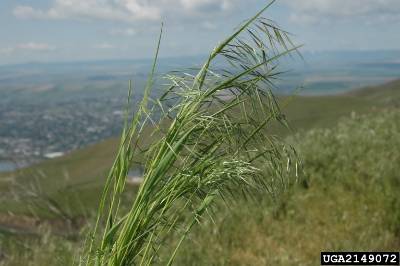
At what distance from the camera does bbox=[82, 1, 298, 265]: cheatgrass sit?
321 cm

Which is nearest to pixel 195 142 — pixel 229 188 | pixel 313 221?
pixel 229 188

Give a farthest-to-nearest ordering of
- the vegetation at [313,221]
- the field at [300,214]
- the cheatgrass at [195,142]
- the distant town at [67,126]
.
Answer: the distant town at [67,126], the vegetation at [313,221], the field at [300,214], the cheatgrass at [195,142]

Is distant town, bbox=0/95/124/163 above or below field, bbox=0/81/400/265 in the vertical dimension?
below

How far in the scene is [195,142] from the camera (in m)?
3.35

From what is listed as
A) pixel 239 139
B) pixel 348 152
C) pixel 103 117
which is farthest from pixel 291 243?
pixel 103 117

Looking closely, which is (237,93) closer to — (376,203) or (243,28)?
(243,28)

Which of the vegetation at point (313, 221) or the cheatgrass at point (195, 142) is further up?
the cheatgrass at point (195, 142)

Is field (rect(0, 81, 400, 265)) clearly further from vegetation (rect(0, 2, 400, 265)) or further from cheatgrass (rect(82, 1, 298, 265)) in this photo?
cheatgrass (rect(82, 1, 298, 265))

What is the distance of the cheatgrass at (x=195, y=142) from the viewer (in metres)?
3.21

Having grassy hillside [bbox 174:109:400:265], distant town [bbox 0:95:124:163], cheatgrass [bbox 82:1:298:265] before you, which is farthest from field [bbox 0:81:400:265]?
distant town [bbox 0:95:124:163]

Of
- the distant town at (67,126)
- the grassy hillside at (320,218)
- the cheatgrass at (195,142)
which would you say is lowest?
the distant town at (67,126)

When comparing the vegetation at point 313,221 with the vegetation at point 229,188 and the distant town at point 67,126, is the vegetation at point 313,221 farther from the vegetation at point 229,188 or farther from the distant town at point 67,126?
the distant town at point 67,126

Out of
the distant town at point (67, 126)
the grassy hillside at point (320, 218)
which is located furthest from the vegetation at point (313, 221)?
the distant town at point (67, 126)

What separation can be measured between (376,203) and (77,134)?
120412 millimetres
